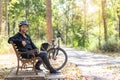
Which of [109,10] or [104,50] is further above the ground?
[109,10]

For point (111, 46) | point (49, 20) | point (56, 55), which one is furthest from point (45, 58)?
point (111, 46)

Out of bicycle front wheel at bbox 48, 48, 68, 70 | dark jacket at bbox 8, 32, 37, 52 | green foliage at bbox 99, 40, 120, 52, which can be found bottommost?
green foliage at bbox 99, 40, 120, 52

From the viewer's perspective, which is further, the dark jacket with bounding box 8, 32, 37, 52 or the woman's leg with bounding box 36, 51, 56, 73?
the woman's leg with bounding box 36, 51, 56, 73

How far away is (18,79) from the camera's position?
28.6 ft

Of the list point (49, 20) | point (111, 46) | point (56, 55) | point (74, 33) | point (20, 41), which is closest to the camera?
point (20, 41)

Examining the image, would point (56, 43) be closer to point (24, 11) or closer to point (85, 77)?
point (85, 77)

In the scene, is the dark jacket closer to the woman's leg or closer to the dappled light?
the dappled light

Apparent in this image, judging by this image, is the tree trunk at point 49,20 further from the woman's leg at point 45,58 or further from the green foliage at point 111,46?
the green foliage at point 111,46

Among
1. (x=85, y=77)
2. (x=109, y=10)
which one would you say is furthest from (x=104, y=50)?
(x=85, y=77)

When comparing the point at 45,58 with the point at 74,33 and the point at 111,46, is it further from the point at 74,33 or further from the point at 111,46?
the point at 74,33

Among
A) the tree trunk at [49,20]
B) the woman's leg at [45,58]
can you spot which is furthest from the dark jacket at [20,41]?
the tree trunk at [49,20]

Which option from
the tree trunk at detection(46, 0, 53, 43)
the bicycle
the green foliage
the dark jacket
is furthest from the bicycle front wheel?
the green foliage

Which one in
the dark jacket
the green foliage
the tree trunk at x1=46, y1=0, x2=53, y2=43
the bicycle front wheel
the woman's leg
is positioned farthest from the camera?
the green foliage

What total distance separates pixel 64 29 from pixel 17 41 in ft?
209
